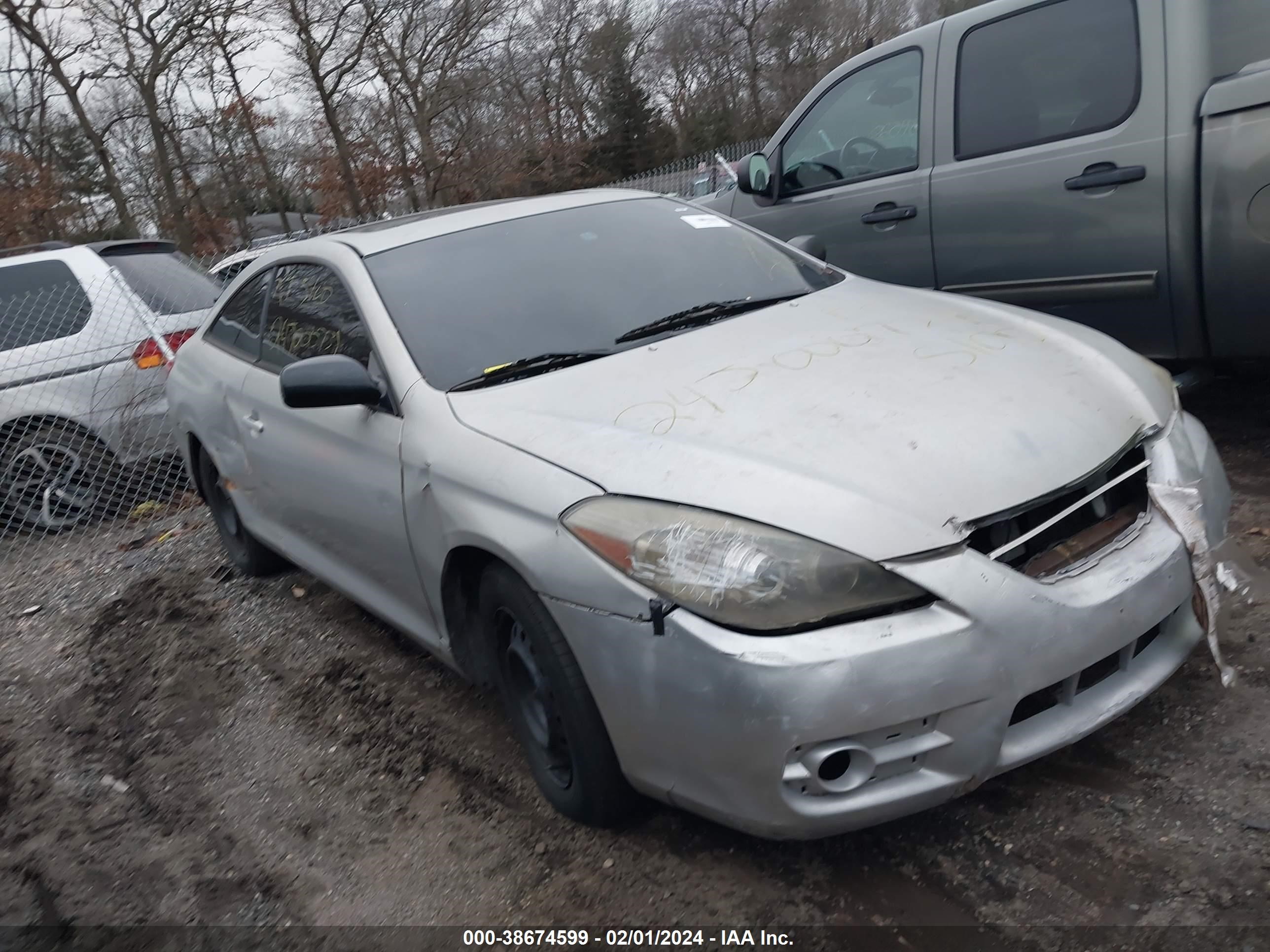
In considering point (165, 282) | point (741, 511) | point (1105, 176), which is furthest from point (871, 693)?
point (165, 282)

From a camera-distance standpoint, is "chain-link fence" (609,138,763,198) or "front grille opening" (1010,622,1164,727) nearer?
"front grille opening" (1010,622,1164,727)

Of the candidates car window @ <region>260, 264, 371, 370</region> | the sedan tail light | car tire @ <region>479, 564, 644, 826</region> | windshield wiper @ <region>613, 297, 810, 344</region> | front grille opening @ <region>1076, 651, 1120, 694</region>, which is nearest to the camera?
front grille opening @ <region>1076, 651, 1120, 694</region>

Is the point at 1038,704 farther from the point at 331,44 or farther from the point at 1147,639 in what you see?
the point at 331,44

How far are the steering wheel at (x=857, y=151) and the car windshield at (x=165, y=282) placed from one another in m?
4.35

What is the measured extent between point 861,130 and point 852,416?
3.43 m

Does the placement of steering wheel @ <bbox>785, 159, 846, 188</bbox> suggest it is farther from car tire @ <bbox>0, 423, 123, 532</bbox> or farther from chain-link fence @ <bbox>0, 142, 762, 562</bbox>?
car tire @ <bbox>0, 423, 123, 532</bbox>

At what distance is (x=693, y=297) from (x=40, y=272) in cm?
513

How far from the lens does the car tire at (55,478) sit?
630cm

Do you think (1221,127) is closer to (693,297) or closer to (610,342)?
(693,297)

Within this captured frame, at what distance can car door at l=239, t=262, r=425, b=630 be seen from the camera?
3135 millimetres

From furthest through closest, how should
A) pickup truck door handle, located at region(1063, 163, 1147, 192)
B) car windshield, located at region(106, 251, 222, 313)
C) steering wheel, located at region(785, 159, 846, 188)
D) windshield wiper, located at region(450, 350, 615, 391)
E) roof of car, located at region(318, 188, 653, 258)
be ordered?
car windshield, located at region(106, 251, 222, 313)
steering wheel, located at region(785, 159, 846, 188)
pickup truck door handle, located at region(1063, 163, 1147, 192)
roof of car, located at region(318, 188, 653, 258)
windshield wiper, located at region(450, 350, 615, 391)

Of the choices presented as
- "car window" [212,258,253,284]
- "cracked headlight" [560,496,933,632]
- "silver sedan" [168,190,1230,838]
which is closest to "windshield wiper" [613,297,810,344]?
"silver sedan" [168,190,1230,838]

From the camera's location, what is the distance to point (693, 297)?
3.49 m

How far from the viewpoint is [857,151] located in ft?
17.8
